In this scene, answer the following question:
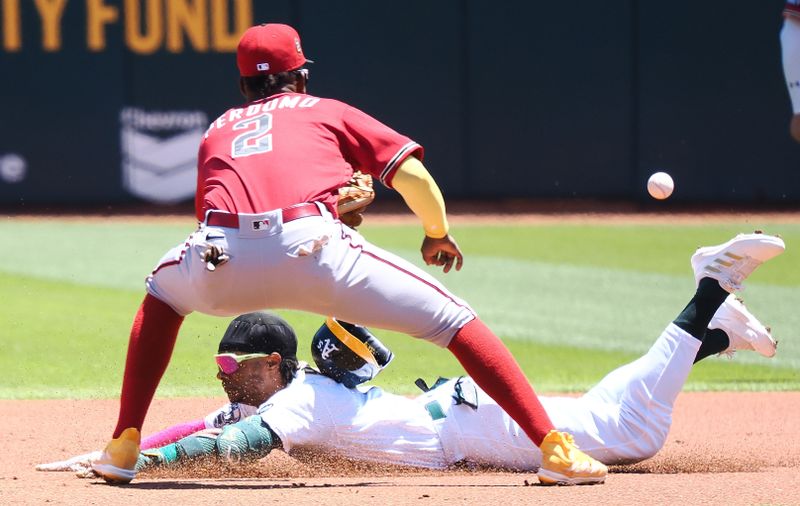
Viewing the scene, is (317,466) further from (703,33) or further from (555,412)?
(703,33)

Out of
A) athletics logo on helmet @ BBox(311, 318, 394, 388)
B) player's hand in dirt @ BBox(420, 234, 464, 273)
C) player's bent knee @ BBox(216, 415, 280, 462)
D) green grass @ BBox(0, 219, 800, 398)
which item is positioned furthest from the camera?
green grass @ BBox(0, 219, 800, 398)

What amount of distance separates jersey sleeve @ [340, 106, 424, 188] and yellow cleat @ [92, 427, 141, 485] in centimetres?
108

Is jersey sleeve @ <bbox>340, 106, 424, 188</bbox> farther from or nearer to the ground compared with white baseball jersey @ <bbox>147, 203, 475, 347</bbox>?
farther from the ground

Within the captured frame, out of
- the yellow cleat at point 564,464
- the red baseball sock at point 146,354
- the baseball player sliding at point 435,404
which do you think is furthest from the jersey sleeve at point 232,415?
the yellow cleat at point 564,464

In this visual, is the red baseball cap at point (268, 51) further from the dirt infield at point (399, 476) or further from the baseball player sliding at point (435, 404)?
the dirt infield at point (399, 476)

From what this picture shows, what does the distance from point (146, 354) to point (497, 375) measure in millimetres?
1067

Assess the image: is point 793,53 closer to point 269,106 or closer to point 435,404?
point 435,404

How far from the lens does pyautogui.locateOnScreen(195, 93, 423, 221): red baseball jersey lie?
3.98 metres

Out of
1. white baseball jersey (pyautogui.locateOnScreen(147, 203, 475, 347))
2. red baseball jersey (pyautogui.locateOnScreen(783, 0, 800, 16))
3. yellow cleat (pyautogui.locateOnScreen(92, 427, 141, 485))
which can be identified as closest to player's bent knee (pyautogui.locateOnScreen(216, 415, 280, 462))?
yellow cleat (pyautogui.locateOnScreen(92, 427, 141, 485))

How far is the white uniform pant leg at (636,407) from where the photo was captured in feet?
14.8

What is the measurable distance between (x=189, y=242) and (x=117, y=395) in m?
2.72

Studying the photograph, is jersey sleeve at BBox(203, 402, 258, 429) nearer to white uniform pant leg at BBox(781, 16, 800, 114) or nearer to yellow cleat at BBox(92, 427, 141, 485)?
yellow cleat at BBox(92, 427, 141, 485)

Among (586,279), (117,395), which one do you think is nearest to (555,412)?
(117,395)

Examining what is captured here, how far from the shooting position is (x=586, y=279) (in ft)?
34.6
